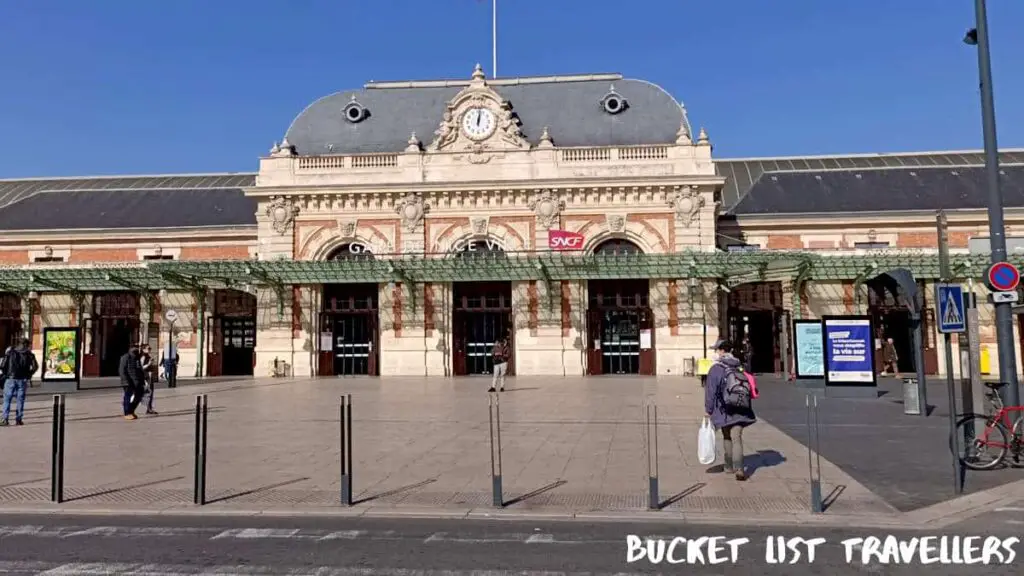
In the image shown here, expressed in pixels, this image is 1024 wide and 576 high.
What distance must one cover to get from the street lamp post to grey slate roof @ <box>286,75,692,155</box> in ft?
67.3

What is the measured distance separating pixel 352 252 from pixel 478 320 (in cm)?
610

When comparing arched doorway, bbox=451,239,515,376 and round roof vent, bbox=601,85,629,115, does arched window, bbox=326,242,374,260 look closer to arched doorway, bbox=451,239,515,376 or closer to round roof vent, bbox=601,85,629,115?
arched doorway, bbox=451,239,515,376

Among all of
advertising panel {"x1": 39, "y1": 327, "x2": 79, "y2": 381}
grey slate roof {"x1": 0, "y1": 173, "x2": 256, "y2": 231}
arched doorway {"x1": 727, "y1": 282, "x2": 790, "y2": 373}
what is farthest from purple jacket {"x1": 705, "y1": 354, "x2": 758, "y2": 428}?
grey slate roof {"x1": 0, "y1": 173, "x2": 256, "y2": 231}

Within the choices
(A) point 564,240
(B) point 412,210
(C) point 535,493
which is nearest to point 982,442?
(C) point 535,493

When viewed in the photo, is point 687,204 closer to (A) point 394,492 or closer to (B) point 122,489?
(A) point 394,492

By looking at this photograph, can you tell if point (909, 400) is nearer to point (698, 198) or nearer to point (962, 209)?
point (698, 198)

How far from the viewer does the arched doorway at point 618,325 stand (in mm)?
29828

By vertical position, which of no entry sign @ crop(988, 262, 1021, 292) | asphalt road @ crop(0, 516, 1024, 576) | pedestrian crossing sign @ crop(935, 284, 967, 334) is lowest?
asphalt road @ crop(0, 516, 1024, 576)

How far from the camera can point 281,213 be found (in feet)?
102

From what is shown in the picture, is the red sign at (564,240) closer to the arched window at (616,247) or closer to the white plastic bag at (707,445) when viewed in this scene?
the arched window at (616,247)

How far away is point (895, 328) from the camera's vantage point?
30.2m

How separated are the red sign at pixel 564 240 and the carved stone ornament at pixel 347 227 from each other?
836 centimetres

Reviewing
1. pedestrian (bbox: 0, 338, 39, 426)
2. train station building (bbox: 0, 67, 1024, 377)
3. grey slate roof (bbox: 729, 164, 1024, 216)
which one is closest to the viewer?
pedestrian (bbox: 0, 338, 39, 426)

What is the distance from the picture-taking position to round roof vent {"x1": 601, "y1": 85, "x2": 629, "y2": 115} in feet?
106
